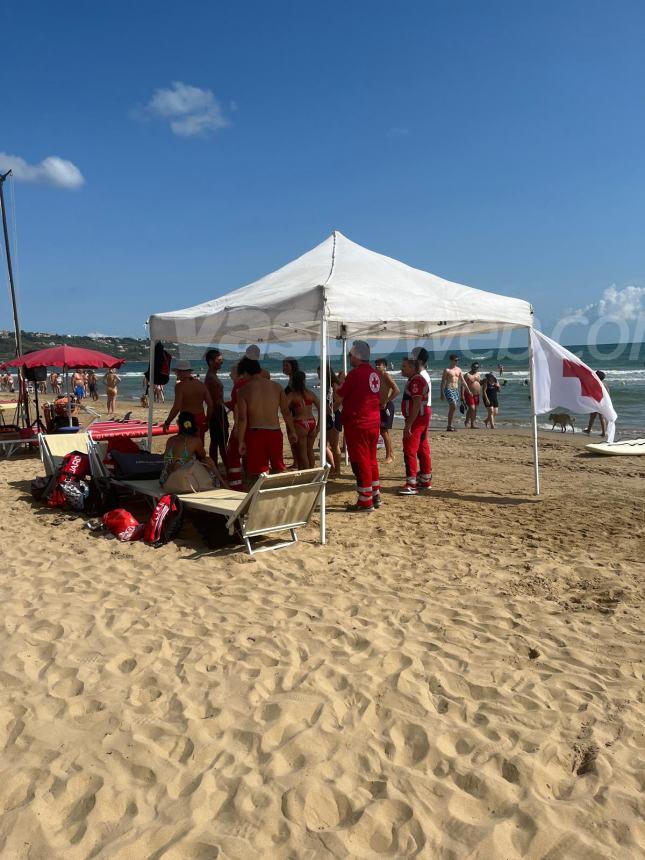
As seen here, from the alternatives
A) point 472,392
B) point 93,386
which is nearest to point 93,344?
point 93,386

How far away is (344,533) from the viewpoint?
5406mm

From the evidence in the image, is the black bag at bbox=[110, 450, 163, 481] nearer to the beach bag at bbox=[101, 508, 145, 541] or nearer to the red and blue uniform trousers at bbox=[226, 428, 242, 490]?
the red and blue uniform trousers at bbox=[226, 428, 242, 490]

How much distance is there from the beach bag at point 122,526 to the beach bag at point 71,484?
739mm

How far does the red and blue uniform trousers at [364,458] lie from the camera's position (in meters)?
5.81

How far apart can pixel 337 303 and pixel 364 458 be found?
5.11ft

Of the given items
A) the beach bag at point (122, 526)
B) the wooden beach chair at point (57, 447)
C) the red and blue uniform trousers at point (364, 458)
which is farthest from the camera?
the wooden beach chair at point (57, 447)

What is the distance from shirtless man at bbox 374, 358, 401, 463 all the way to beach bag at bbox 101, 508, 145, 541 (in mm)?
2814

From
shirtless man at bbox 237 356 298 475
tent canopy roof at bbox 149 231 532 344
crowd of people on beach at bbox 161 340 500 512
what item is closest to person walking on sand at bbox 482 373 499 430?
crowd of people on beach at bbox 161 340 500 512

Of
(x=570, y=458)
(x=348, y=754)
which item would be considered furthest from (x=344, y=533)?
(x=570, y=458)

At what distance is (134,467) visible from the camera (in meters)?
6.35

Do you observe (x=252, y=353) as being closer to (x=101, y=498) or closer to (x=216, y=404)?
(x=216, y=404)

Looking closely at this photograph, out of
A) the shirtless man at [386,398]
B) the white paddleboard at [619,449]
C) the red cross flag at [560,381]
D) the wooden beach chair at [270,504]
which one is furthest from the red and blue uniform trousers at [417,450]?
the white paddleboard at [619,449]

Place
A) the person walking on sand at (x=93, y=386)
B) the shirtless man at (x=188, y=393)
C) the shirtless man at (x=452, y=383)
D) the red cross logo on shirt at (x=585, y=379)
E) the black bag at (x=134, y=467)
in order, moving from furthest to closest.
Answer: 1. the person walking on sand at (x=93, y=386)
2. the shirtless man at (x=452, y=383)
3. the shirtless man at (x=188, y=393)
4. the red cross logo on shirt at (x=585, y=379)
5. the black bag at (x=134, y=467)

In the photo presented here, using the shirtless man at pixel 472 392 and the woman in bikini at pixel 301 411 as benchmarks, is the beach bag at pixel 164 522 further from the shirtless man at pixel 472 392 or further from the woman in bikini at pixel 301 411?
the shirtless man at pixel 472 392
